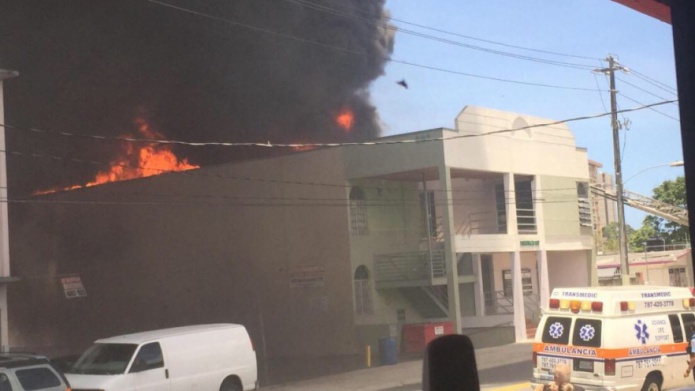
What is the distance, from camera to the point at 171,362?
1473 cm

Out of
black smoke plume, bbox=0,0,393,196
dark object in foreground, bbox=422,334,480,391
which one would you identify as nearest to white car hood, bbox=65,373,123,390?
dark object in foreground, bbox=422,334,480,391

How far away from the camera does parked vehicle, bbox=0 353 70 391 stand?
1126 cm

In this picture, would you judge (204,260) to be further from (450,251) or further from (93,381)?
(93,381)

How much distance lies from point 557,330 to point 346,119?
33.5m

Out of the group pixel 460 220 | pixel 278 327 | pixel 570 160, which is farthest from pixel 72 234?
pixel 570 160

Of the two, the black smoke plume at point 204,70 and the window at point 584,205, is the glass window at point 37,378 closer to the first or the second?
the window at point 584,205

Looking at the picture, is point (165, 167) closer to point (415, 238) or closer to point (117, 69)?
point (117, 69)

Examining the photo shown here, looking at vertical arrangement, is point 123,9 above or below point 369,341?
above

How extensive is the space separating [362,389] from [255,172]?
12424 millimetres

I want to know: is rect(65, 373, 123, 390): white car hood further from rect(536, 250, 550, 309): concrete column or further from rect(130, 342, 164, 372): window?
rect(536, 250, 550, 309): concrete column

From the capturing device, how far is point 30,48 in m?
43.4

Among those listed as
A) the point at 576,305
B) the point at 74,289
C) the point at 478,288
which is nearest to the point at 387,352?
the point at 478,288

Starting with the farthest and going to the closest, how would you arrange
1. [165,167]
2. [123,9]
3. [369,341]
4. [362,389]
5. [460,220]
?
[123,9] < [165,167] < [460,220] < [369,341] < [362,389]

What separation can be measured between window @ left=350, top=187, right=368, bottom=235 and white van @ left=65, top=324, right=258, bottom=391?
12.2 meters
